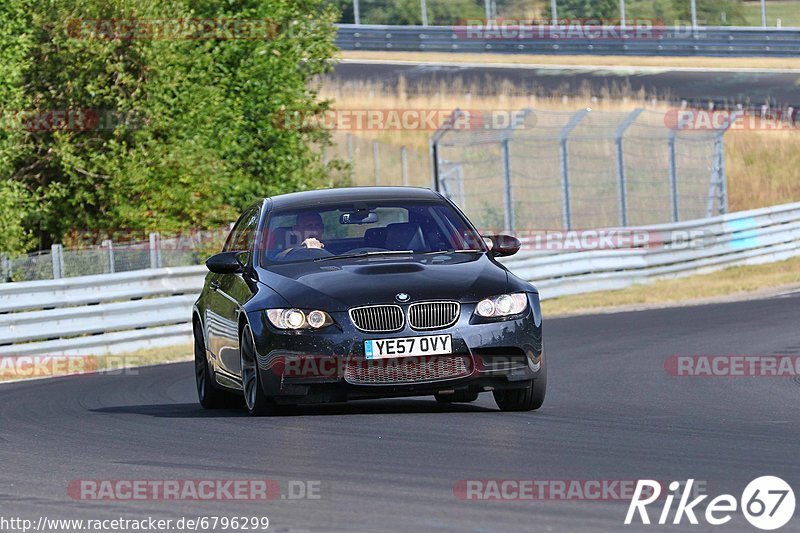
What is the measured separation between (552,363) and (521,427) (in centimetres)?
585

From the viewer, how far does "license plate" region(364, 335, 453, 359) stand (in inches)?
367

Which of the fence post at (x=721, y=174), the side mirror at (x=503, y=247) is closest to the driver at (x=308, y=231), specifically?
the side mirror at (x=503, y=247)

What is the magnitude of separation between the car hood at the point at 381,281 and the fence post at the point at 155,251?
10788mm

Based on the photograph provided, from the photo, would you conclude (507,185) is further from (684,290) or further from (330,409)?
(330,409)

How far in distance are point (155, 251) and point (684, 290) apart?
8.56m

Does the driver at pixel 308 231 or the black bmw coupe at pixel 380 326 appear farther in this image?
the driver at pixel 308 231

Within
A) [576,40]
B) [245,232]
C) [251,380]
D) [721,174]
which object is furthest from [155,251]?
[576,40]

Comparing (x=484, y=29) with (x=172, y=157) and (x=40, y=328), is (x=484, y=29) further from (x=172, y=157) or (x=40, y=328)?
(x=40, y=328)

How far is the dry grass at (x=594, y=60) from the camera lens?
50250mm

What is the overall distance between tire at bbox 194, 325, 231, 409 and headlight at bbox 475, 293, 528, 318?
2591 millimetres

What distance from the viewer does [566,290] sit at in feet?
81.0

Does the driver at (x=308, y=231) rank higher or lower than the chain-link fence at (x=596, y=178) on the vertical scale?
higher

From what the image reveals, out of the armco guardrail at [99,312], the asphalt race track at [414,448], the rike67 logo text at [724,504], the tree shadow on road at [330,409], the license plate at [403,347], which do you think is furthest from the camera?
the armco guardrail at [99,312]

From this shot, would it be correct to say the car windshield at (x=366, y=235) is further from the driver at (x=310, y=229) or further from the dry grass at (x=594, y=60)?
the dry grass at (x=594, y=60)
